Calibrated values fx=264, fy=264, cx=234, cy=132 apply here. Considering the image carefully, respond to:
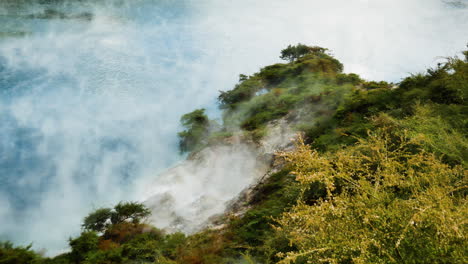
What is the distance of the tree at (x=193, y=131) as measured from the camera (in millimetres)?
16781

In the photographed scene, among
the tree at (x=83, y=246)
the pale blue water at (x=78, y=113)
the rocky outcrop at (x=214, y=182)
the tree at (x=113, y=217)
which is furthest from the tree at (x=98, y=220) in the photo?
the pale blue water at (x=78, y=113)

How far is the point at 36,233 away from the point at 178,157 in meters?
7.92

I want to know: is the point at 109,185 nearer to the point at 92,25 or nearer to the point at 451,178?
the point at 451,178

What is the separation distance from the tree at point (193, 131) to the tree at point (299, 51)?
1353 centimetres

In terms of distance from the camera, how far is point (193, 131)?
1695cm

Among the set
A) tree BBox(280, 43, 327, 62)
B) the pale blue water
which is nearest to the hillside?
the pale blue water

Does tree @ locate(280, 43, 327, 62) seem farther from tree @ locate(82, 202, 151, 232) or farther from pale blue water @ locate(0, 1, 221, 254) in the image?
tree @ locate(82, 202, 151, 232)

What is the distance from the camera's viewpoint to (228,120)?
1733cm

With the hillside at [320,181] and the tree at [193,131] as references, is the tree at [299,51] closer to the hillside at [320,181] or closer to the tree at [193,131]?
the hillside at [320,181]

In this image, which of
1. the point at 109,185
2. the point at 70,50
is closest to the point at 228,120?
the point at 109,185

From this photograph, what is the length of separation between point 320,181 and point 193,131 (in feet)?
46.2

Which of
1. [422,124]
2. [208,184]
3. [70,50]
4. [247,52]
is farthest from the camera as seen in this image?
[247,52]

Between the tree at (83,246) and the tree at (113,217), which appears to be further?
the tree at (113,217)

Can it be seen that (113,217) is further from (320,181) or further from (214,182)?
(320,181)
